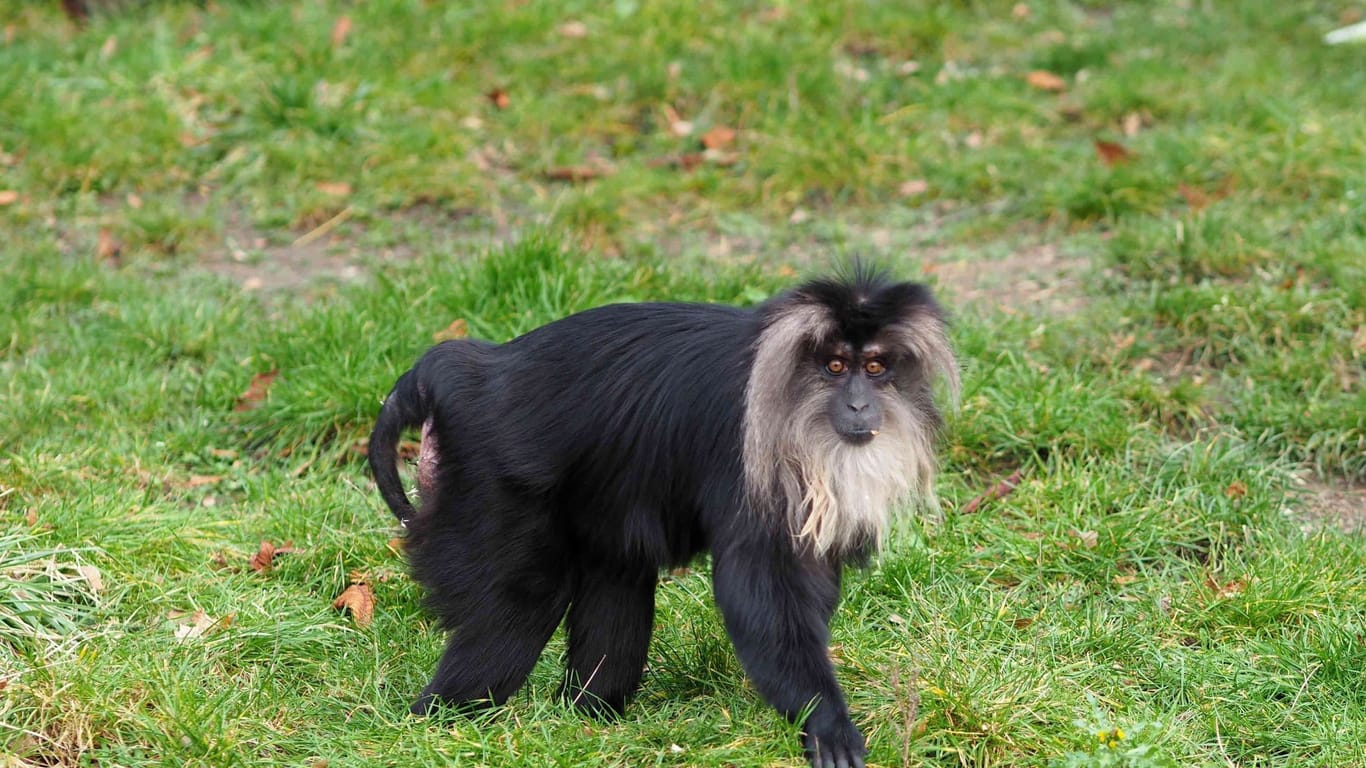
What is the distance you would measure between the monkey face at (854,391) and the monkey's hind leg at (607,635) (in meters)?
0.77

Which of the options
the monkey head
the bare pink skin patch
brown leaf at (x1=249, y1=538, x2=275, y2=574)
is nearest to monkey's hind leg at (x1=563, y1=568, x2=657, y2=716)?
the bare pink skin patch

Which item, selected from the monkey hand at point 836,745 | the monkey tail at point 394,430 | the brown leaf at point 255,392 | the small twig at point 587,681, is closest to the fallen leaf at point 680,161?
the brown leaf at point 255,392

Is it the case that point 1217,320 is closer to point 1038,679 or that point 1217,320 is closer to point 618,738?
point 1038,679

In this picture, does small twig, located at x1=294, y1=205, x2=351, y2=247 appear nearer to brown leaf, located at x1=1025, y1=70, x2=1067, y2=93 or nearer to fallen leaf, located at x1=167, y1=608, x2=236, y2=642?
fallen leaf, located at x1=167, y1=608, x2=236, y2=642

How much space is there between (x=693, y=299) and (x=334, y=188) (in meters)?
2.19

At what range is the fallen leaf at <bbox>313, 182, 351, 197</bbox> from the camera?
23.7 ft

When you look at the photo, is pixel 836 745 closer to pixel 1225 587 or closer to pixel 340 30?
pixel 1225 587

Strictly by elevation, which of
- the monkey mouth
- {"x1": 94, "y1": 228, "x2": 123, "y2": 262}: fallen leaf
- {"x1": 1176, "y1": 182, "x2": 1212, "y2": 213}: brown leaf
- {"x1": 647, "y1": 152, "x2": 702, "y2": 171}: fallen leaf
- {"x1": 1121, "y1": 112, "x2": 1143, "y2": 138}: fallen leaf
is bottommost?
{"x1": 94, "y1": 228, "x2": 123, "y2": 262}: fallen leaf

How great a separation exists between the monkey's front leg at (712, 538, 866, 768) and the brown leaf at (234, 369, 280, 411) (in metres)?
2.78

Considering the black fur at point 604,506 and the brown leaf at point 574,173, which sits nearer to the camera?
the black fur at point 604,506

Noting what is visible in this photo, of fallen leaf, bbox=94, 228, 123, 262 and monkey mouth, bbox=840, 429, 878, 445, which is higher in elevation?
monkey mouth, bbox=840, 429, 878, 445

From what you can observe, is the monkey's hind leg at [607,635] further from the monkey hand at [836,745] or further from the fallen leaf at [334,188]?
the fallen leaf at [334,188]

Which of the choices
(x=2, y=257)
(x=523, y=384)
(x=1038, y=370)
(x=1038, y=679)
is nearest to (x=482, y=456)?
(x=523, y=384)

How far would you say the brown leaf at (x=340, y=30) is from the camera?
820 centimetres
